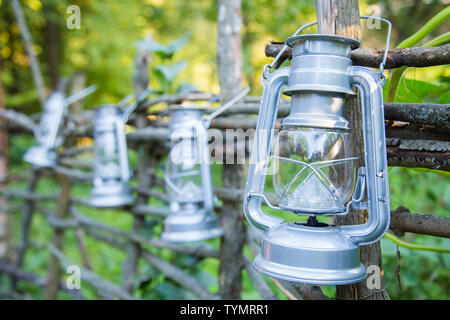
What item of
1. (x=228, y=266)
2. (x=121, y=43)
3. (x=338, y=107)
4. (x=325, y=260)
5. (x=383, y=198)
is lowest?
(x=228, y=266)

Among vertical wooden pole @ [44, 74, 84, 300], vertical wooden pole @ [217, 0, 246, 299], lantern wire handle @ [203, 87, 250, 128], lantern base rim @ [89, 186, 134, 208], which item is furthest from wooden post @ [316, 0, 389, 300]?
vertical wooden pole @ [44, 74, 84, 300]

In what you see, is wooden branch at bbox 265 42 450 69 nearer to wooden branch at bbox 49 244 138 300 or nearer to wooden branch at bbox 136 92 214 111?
wooden branch at bbox 136 92 214 111

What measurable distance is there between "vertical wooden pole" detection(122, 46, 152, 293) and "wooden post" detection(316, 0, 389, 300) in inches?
52.6

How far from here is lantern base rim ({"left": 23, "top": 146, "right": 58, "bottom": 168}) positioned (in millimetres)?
2387

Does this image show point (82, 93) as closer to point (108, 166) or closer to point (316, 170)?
point (108, 166)

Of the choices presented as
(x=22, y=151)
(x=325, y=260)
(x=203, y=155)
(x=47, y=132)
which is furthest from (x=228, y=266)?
(x=22, y=151)

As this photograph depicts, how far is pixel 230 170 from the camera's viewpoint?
1804mm

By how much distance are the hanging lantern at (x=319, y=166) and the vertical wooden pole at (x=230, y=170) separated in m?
0.83

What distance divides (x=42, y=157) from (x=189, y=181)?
124cm

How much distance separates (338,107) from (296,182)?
0.20m

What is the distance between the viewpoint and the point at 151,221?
7.93 ft

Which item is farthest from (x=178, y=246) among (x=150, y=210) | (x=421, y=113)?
(x=421, y=113)

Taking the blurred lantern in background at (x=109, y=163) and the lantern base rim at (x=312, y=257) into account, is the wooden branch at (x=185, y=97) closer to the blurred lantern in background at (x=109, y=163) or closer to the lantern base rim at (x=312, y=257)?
the blurred lantern in background at (x=109, y=163)
